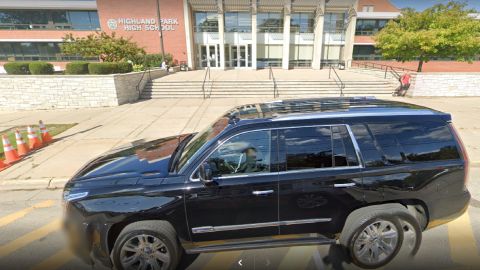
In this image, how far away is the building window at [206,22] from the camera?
87.7ft

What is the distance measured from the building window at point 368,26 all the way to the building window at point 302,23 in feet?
17.8

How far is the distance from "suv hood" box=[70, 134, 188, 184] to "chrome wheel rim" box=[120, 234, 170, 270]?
648mm

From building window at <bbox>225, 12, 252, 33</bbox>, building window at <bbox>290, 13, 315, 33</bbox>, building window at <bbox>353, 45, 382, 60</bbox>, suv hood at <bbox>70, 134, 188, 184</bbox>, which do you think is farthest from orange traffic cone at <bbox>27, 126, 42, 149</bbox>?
building window at <bbox>353, 45, 382, 60</bbox>

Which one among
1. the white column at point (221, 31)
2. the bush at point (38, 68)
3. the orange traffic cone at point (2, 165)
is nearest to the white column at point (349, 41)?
the white column at point (221, 31)

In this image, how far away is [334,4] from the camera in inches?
1033

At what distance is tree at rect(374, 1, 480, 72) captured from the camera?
1474 centimetres

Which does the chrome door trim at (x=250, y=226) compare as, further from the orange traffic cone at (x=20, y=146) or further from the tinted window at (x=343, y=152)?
the orange traffic cone at (x=20, y=146)

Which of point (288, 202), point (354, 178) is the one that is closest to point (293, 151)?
point (288, 202)

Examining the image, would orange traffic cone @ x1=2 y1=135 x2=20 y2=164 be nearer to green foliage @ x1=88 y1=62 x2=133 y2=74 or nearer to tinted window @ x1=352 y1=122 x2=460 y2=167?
tinted window @ x1=352 y1=122 x2=460 y2=167

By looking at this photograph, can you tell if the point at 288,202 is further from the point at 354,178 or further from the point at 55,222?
the point at 55,222

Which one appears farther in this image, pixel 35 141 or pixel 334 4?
pixel 334 4

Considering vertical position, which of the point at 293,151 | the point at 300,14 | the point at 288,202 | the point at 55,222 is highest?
the point at 300,14

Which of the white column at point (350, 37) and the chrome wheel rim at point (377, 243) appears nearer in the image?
the chrome wheel rim at point (377, 243)

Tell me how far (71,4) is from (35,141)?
29.1 m
